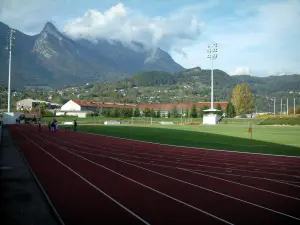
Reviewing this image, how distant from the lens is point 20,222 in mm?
6688

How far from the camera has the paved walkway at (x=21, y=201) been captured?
686 cm

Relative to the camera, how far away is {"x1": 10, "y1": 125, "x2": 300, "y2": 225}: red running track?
7.07m

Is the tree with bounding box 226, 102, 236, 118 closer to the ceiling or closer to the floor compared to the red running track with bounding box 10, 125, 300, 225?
closer to the ceiling

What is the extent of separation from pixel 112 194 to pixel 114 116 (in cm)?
8657

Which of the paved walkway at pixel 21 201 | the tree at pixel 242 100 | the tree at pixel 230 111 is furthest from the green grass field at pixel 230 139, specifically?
the tree at pixel 242 100

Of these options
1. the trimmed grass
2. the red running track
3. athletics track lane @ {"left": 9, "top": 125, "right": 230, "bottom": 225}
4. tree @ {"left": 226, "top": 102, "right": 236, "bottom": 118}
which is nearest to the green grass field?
the red running track

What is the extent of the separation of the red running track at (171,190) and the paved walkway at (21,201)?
29 cm

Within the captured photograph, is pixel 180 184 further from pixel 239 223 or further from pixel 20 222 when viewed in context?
pixel 20 222

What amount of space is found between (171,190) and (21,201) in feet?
12.2

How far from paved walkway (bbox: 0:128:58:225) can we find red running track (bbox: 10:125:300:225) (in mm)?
293

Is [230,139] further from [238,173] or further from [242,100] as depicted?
[242,100]

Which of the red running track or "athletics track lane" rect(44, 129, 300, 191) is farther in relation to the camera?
"athletics track lane" rect(44, 129, 300, 191)

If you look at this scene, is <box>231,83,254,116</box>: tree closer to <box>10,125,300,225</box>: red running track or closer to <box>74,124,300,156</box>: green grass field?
<box>74,124,300,156</box>: green grass field

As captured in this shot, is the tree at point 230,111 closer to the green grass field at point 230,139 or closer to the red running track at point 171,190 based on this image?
the green grass field at point 230,139
